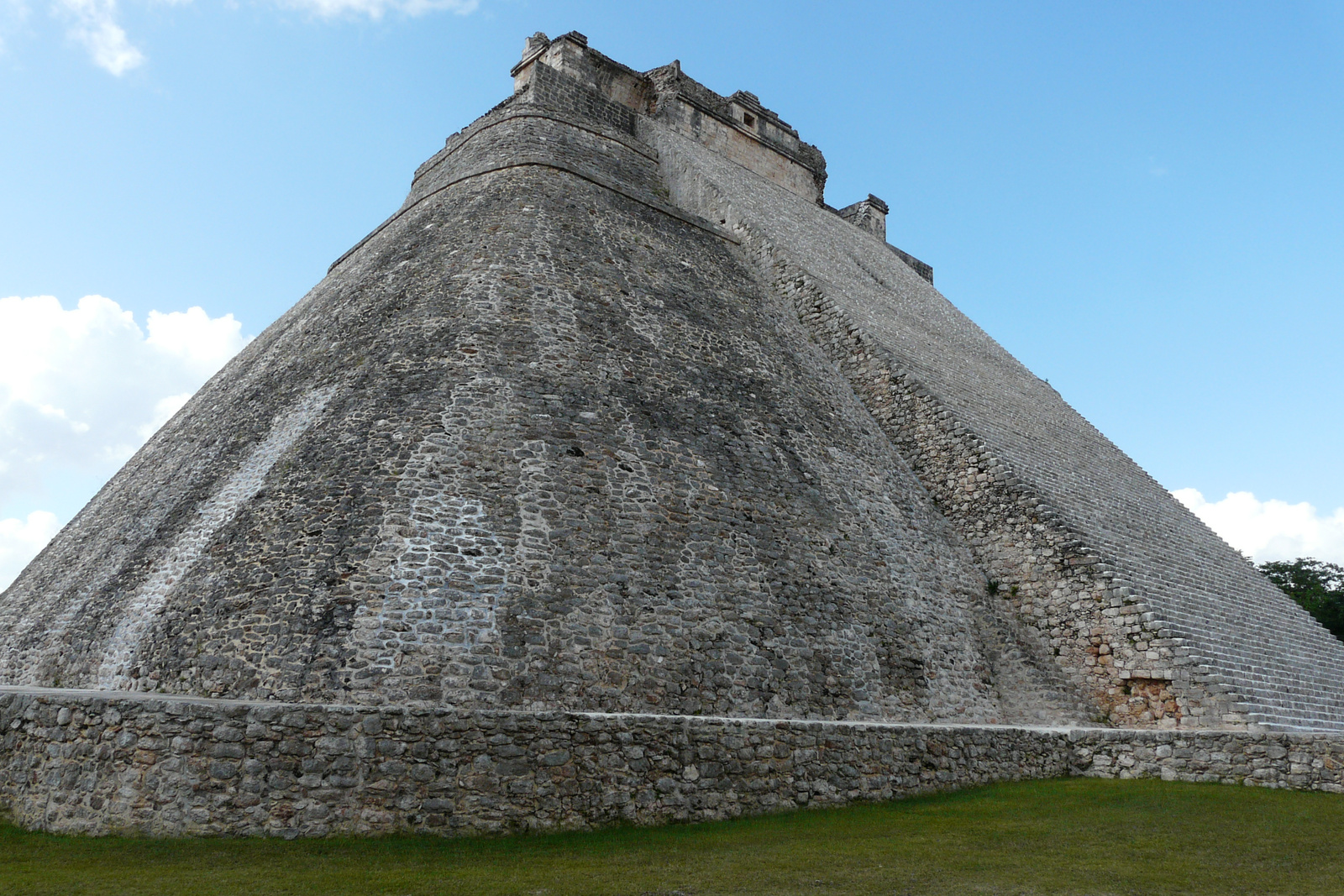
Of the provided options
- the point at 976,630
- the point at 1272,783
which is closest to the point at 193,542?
the point at 976,630

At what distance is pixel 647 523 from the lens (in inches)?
333

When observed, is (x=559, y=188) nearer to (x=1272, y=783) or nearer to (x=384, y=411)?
(x=384, y=411)

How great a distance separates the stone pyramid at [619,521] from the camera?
24.3 ft

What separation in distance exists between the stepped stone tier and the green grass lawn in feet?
0.96

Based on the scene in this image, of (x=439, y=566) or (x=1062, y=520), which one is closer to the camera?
(x=439, y=566)

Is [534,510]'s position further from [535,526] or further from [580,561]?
[580,561]

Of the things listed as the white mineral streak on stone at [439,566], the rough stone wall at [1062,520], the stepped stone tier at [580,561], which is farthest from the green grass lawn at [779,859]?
the rough stone wall at [1062,520]

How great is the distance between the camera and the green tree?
22000 mm

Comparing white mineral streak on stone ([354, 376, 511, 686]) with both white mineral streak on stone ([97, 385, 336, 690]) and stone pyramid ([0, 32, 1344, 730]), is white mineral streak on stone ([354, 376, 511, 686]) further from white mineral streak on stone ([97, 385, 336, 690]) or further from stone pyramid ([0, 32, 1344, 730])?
white mineral streak on stone ([97, 385, 336, 690])

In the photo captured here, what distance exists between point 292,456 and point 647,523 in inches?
140

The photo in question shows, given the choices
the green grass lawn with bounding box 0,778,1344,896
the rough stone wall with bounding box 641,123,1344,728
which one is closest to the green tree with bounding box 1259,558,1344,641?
the rough stone wall with bounding box 641,123,1344,728

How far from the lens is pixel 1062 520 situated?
35.3ft

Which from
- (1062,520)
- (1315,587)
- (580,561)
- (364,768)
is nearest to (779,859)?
(364,768)

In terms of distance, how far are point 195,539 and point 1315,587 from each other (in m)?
25.8
